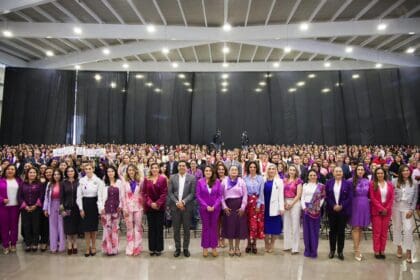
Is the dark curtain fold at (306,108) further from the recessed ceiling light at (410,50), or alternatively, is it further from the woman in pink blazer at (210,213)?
the woman in pink blazer at (210,213)

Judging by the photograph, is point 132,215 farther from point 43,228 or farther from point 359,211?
point 359,211

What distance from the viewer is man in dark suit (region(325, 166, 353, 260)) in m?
4.49

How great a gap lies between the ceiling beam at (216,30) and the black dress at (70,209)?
8387mm

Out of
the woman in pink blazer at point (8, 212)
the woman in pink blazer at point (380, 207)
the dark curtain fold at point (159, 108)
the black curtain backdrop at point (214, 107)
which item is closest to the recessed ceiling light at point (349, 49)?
the black curtain backdrop at point (214, 107)

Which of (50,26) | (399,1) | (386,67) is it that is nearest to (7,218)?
(50,26)

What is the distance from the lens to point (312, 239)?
4543 mm

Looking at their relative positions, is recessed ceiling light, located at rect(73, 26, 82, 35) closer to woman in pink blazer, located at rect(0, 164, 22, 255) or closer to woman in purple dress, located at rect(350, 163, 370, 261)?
woman in pink blazer, located at rect(0, 164, 22, 255)

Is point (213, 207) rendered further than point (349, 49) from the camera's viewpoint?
No

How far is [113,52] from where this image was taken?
47.3 feet

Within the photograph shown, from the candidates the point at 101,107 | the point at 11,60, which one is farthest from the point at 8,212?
the point at 11,60

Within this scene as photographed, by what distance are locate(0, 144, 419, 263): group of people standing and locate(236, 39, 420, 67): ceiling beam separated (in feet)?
30.8

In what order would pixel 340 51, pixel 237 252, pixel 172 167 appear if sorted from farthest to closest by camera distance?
pixel 340 51 → pixel 172 167 → pixel 237 252

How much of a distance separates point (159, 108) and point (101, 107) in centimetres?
325

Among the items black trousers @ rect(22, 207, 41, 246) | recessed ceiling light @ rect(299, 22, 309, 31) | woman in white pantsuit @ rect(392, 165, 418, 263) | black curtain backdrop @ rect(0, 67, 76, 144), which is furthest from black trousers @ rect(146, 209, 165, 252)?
black curtain backdrop @ rect(0, 67, 76, 144)
